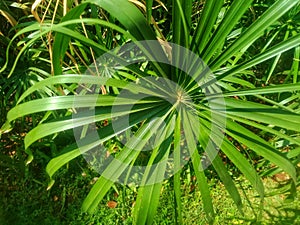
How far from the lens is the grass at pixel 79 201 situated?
1688 mm

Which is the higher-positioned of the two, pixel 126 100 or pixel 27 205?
pixel 126 100

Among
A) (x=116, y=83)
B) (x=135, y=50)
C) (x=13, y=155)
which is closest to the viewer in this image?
(x=116, y=83)

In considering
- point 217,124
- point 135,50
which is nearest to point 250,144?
point 217,124

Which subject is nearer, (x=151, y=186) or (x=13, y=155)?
(x=151, y=186)

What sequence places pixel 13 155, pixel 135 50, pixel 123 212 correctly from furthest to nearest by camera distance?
1. pixel 13 155
2. pixel 123 212
3. pixel 135 50

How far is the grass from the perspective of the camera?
5.54 feet

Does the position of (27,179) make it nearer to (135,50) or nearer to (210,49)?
(135,50)

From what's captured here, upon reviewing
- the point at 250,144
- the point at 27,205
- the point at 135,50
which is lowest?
the point at 27,205

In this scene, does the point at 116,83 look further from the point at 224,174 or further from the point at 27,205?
the point at 27,205

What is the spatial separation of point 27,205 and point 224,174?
108 cm

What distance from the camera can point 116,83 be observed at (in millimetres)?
917

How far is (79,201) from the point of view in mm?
1765

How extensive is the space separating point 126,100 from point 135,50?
0.59m

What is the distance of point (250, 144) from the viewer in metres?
0.96
